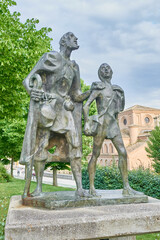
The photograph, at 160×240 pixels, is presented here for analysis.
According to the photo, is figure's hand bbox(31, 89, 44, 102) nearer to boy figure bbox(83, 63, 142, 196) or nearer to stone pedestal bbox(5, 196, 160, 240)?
boy figure bbox(83, 63, 142, 196)

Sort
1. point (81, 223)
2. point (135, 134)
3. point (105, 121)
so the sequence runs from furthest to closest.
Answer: point (135, 134)
point (105, 121)
point (81, 223)

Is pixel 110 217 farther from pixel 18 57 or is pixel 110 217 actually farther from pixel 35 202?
pixel 18 57

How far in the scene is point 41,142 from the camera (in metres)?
4.27

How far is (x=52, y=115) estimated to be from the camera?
416 centimetres

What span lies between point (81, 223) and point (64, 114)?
184cm

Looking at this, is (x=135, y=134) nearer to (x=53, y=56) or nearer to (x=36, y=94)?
(x=53, y=56)

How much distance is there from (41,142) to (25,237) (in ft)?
5.41

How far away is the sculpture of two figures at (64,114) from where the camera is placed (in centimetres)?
413

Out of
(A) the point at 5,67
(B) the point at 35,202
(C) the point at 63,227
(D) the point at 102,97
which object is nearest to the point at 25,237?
(C) the point at 63,227

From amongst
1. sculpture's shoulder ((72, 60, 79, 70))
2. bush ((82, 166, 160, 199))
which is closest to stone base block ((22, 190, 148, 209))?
sculpture's shoulder ((72, 60, 79, 70))

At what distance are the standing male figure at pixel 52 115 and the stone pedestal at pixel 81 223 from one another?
67 cm

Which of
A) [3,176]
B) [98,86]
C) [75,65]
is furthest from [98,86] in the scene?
[3,176]

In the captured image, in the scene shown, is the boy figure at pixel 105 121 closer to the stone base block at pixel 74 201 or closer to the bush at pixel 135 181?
the stone base block at pixel 74 201

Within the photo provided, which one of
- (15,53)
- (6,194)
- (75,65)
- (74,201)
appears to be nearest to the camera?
(74,201)
